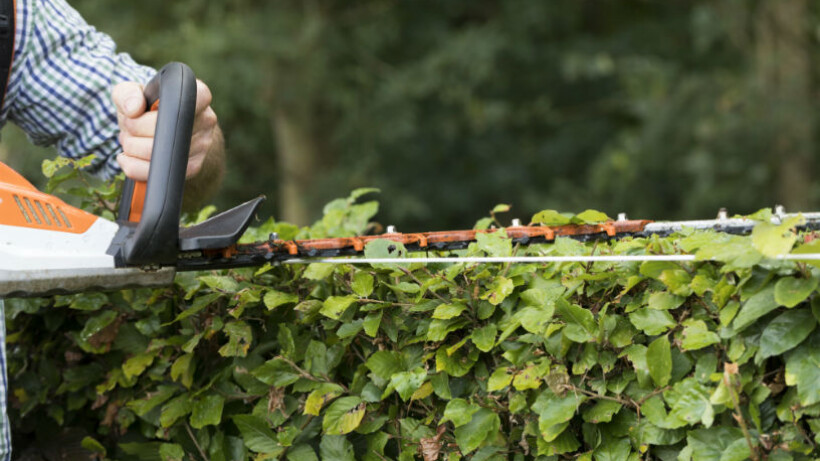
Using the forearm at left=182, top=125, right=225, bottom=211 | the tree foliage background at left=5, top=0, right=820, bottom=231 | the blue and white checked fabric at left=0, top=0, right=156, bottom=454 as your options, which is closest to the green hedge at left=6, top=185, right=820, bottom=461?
the forearm at left=182, top=125, right=225, bottom=211

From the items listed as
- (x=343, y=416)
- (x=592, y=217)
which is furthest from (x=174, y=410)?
(x=592, y=217)

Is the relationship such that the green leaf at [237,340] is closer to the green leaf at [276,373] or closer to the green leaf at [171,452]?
the green leaf at [276,373]

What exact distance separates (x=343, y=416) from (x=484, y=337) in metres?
A: 0.37

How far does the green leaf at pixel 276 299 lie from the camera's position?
175cm

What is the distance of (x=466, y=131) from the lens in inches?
534

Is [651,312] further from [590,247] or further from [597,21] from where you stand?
[597,21]

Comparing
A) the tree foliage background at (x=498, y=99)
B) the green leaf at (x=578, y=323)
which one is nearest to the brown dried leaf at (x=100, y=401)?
the green leaf at (x=578, y=323)

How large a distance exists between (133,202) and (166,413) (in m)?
0.54

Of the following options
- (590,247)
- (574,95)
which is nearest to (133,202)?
(590,247)

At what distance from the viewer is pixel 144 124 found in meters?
1.67

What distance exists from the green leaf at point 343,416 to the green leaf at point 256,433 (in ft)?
0.51

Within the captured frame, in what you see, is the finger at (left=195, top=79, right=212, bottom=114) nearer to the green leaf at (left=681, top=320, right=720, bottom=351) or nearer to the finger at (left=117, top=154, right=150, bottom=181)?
the finger at (left=117, top=154, right=150, bottom=181)

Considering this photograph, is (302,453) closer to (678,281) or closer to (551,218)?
(551,218)

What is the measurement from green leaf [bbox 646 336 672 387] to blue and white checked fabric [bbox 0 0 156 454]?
4.96ft
